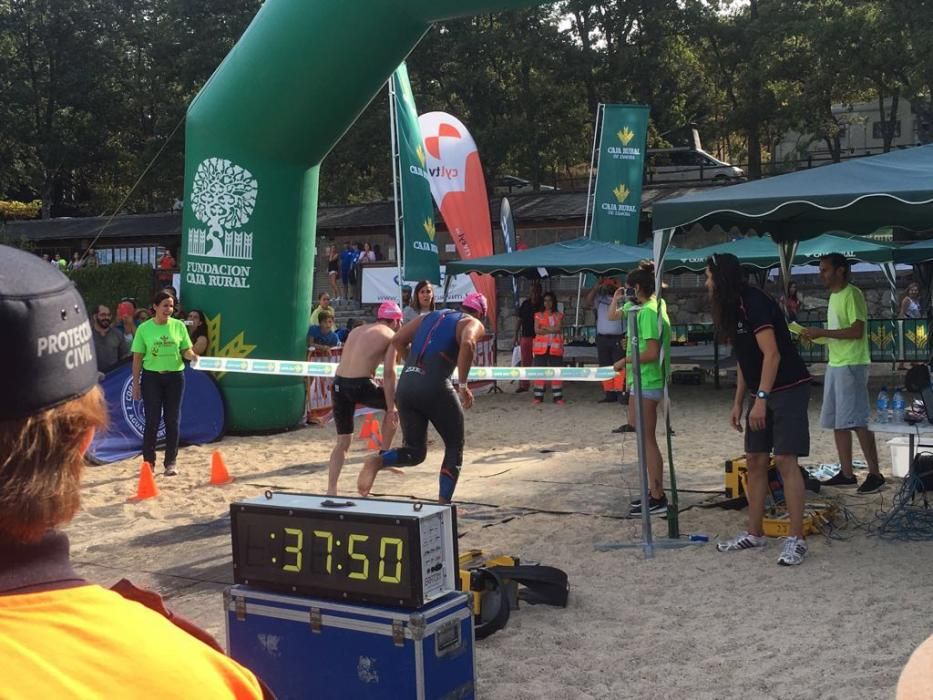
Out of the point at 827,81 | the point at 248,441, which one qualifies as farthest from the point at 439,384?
the point at 827,81

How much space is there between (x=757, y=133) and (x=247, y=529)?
3219 centimetres

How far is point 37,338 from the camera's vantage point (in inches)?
38.5

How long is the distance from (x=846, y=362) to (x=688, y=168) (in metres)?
26.4

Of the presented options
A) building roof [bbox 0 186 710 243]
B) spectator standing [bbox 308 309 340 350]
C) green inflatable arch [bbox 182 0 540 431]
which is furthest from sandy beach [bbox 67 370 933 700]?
building roof [bbox 0 186 710 243]

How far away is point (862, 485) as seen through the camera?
786 centimetres

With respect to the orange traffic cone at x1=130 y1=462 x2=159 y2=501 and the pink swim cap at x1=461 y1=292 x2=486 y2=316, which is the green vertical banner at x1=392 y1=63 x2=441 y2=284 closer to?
the orange traffic cone at x1=130 y1=462 x2=159 y2=501

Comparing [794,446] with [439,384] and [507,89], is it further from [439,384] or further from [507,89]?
[507,89]

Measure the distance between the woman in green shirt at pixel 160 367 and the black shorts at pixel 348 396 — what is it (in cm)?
219

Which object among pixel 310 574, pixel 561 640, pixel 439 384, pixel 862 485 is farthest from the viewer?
pixel 862 485

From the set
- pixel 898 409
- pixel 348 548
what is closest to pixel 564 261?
pixel 898 409

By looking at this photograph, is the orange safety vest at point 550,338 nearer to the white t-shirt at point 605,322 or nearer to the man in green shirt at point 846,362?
the white t-shirt at point 605,322

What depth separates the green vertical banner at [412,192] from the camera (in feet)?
45.8

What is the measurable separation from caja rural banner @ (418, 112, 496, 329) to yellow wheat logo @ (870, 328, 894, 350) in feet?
20.5

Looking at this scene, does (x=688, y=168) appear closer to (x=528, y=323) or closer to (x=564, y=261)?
(x=528, y=323)
